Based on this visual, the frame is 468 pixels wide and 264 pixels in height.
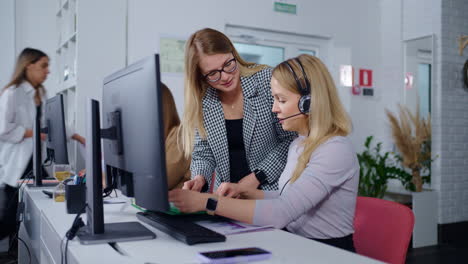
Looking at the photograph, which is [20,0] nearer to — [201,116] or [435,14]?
[201,116]

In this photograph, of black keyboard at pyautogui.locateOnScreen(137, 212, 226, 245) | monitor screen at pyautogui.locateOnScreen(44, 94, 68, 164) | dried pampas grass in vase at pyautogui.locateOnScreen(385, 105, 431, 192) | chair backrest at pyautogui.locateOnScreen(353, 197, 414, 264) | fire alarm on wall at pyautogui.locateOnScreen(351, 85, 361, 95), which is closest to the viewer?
black keyboard at pyautogui.locateOnScreen(137, 212, 226, 245)

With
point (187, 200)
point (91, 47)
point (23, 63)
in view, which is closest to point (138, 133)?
point (187, 200)

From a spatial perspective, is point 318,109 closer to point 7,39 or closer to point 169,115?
point 169,115

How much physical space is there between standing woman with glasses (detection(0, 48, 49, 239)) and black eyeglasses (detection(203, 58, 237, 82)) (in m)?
1.25

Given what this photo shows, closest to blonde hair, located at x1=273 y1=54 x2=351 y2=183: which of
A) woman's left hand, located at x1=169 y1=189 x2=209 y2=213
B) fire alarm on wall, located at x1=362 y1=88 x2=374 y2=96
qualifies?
woman's left hand, located at x1=169 y1=189 x2=209 y2=213

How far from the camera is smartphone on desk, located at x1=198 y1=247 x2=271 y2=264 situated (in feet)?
2.75

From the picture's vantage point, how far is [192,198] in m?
1.12

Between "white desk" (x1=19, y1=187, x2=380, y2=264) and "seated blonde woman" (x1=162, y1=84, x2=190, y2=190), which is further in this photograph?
"seated blonde woman" (x1=162, y1=84, x2=190, y2=190)

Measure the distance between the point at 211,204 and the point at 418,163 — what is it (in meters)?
3.23

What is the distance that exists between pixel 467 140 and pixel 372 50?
136 centimetres

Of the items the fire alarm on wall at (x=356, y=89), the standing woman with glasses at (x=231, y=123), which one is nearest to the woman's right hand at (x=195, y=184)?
the standing woman with glasses at (x=231, y=123)

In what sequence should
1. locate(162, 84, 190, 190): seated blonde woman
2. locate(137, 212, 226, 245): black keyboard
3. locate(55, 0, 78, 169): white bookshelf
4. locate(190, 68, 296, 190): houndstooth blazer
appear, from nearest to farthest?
locate(137, 212, 226, 245): black keyboard < locate(190, 68, 296, 190): houndstooth blazer < locate(162, 84, 190, 190): seated blonde woman < locate(55, 0, 78, 169): white bookshelf

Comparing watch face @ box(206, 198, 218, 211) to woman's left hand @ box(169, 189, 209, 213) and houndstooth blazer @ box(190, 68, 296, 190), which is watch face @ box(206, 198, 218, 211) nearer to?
woman's left hand @ box(169, 189, 209, 213)

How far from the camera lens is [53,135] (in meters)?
2.11
